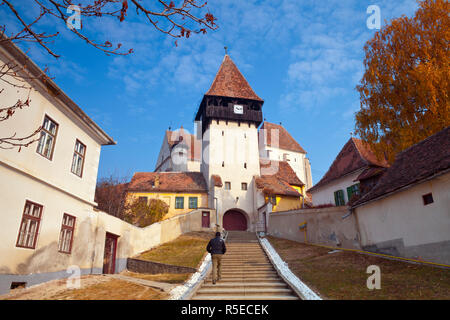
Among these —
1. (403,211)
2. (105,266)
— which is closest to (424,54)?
(403,211)

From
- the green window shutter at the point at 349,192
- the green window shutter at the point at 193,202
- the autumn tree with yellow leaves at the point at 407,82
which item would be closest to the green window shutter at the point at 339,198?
the green window shutter at the point at 349,192

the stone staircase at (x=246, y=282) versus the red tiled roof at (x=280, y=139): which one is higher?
the red tiled roof at (x=280, y=139)

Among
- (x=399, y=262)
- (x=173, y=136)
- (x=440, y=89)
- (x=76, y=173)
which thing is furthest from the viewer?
(x=173, y=136)

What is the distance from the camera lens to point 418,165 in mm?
13516

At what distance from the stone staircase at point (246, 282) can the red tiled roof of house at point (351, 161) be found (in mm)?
10333

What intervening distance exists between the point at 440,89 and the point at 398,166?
6109mm

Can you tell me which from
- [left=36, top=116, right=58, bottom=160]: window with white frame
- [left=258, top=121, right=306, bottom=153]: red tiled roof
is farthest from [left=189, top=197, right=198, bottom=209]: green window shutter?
[left=258, top=121, right=306, bottom=153]: red tiled roof

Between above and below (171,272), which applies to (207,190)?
above

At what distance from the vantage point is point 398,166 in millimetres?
15836

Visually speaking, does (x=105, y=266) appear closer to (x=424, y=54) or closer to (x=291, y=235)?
(x=291, y=235)

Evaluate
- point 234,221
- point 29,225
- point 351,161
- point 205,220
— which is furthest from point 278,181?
point 29,225

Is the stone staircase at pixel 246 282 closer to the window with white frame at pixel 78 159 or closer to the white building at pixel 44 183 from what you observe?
the white building at pixel 44 183

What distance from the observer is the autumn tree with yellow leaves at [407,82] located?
724 inches

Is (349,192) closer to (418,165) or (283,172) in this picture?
(418,165)
